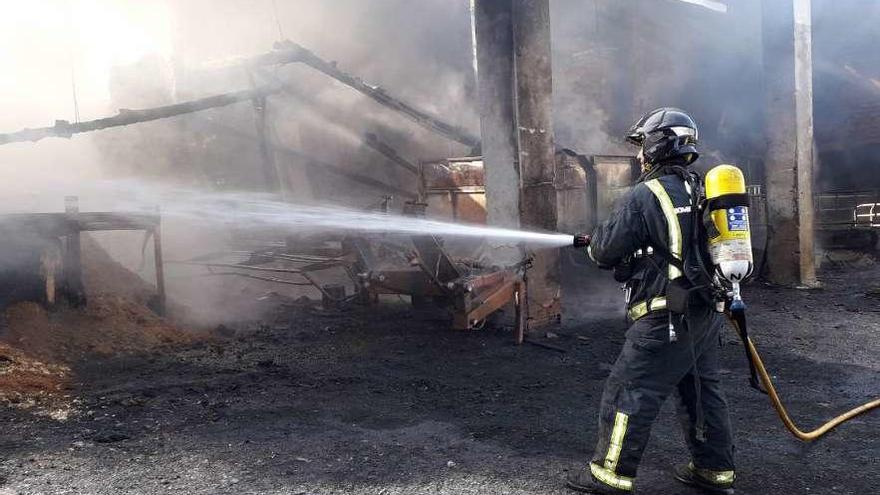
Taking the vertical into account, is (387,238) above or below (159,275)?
above

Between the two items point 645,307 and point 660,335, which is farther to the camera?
point 645,307

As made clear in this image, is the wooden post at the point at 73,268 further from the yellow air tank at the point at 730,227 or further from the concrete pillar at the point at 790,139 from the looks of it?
the concrete pillar at the point at 790,139

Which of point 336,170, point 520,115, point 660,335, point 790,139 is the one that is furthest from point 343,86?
point 660,335

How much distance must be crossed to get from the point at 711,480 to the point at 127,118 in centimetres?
1007

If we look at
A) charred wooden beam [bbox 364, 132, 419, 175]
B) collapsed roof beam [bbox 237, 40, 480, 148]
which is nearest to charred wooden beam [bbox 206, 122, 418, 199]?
charred wooden beam [bbox 364, 132, 419, 175]

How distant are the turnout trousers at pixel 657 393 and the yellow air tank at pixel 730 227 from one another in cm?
26

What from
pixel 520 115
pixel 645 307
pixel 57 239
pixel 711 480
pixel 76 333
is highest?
pixel 520 115

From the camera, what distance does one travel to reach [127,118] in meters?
10.4

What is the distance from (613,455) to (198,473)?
2268 mm

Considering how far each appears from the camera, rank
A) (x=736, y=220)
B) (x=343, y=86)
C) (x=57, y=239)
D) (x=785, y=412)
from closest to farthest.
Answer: (x=736, y=220), (x=785, y=412), (x=57, y=239), (x=343, y=86)

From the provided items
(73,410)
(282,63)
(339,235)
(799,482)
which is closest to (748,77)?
(282,63)

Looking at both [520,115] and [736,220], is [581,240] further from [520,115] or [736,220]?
[520,115]

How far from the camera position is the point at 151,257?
9.61 meters

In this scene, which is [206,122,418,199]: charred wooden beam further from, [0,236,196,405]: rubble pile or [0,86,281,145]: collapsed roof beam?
[0,236,196,405]: rubble pile
